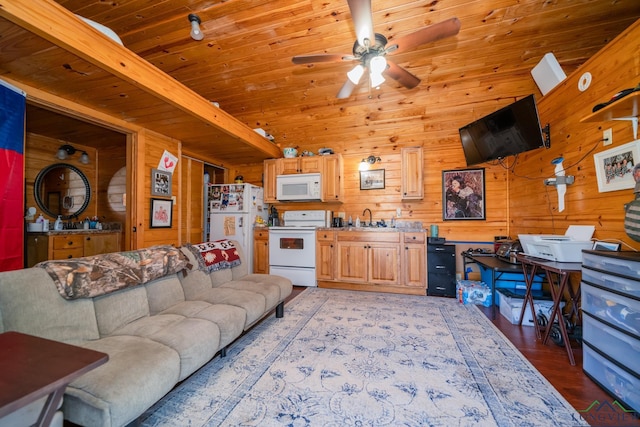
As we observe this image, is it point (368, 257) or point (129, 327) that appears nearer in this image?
point (129, 327)

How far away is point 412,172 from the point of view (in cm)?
405

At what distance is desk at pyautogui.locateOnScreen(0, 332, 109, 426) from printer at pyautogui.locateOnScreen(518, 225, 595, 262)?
3.07m

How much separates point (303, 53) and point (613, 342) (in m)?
3.57

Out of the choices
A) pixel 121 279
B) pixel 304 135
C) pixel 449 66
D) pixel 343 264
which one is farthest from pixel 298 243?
pixel 449 66

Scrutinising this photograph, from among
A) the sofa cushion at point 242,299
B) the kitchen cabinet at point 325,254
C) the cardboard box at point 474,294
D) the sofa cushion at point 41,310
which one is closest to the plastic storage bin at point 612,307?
the cardboard box at point 474,294

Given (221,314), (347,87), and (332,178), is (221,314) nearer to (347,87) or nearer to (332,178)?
(347,87)

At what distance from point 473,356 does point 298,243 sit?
9.30 ft

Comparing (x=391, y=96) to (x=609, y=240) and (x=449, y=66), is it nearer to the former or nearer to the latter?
(x=449, y=66)

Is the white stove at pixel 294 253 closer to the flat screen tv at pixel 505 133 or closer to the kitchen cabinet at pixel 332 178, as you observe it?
the kitchen cabinet at pixel 332 178

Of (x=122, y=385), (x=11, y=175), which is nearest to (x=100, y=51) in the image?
(x=11, y=175)

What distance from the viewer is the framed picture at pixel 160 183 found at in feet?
10.8

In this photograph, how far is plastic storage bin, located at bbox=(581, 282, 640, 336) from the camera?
4.67 ft

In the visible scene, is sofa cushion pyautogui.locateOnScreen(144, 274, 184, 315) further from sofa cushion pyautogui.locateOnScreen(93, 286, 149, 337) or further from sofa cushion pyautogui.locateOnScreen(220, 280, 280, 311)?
sofa cushion pyautogui.locateOnScreen(220, 280, 280, 311)

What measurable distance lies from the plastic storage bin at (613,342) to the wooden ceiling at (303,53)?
248 cm
